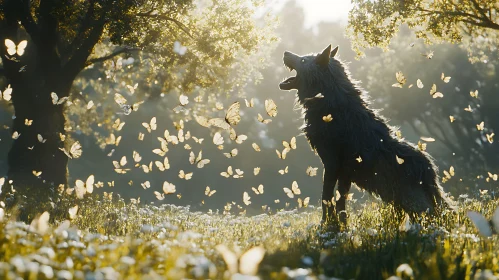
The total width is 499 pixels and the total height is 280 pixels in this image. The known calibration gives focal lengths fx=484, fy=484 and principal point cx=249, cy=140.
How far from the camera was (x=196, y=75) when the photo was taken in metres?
22.6

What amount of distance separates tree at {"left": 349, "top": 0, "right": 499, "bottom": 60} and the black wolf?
5836mm

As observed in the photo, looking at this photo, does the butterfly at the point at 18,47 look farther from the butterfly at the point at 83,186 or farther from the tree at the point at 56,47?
the tree at the point at 56,47

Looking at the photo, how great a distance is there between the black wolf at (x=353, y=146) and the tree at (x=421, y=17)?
5836mm

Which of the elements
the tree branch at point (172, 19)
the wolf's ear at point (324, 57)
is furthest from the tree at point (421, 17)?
the tree branch at point (172, 19)

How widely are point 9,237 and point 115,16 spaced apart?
12718mm

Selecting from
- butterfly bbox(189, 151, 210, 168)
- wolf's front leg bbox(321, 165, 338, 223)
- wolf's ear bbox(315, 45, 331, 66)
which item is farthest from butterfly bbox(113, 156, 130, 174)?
wolf's ear bbox(315, 45, 331, 66)

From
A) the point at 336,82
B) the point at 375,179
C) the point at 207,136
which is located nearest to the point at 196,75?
the point at 336,82

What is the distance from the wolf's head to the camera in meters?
10.5

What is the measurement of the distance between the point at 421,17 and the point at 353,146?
8926 mm

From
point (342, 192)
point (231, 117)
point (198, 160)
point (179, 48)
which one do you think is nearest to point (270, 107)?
point (231, 117)

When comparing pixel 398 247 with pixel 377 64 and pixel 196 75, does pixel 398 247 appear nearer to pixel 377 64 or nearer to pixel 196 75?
pixel 196 75

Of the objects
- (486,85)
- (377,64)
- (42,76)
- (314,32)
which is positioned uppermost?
(314,32)

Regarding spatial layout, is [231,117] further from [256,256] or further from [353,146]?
[256,256]

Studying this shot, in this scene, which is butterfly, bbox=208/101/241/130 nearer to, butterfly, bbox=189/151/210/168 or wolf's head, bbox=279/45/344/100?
butterfly, bbox=189/151/210/168
